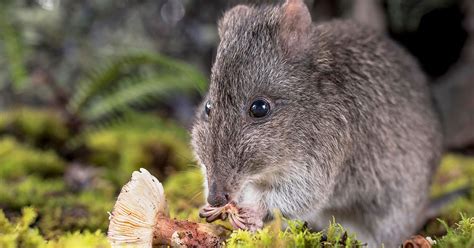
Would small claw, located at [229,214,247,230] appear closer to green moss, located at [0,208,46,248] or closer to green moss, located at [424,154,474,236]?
green moss, located at [0,208,46,248]

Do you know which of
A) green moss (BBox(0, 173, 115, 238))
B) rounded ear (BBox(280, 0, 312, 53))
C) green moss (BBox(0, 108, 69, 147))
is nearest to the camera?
rounded ear (BBox(280, 0, 312, 53))

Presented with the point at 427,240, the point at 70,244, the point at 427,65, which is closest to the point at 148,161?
the point at 70,244

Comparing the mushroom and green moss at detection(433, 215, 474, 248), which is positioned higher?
the mushroom

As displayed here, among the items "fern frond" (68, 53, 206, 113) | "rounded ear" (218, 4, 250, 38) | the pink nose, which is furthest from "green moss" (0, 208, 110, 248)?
"fern frond" (68, 53, 206, 113)

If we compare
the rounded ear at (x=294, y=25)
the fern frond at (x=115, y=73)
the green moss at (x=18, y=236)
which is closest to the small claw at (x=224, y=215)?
the green moss at (x=18, y=236)

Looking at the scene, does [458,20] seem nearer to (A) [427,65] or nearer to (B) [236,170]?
(A) [427,65]

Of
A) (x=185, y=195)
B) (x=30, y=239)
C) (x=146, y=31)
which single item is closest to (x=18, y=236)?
(x=30, y=239)

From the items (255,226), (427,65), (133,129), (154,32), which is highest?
(154,32)
